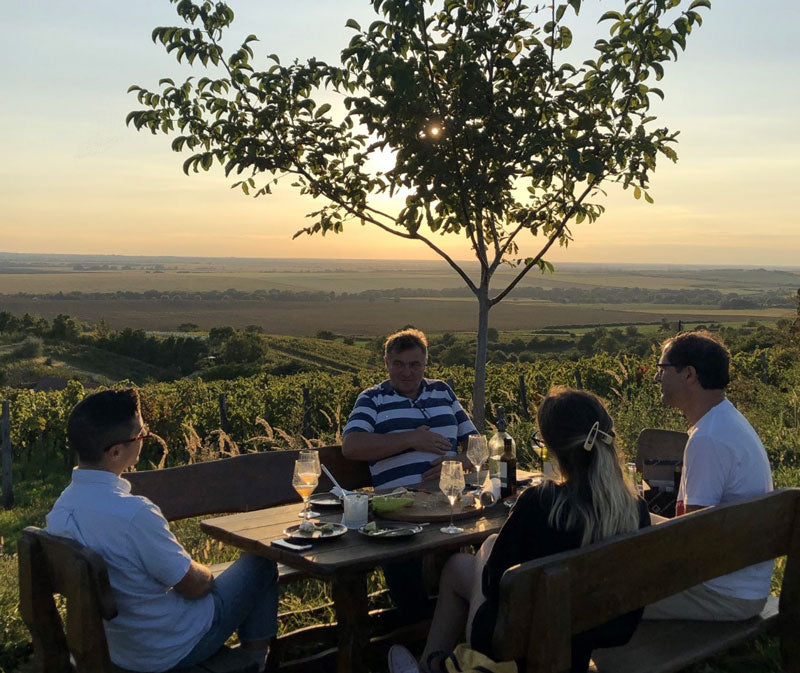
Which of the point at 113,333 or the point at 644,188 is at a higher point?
the point at 644,188

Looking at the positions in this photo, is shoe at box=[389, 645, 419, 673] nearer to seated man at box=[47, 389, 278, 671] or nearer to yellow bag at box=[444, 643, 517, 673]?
yellow bag at box=[444, 643, 517, 673]

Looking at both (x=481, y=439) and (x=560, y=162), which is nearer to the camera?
(x=481, y=439)

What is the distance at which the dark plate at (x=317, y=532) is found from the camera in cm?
325

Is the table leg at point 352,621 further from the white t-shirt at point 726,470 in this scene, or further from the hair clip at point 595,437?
the white t-shirt at point 726,470

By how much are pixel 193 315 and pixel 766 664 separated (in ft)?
333

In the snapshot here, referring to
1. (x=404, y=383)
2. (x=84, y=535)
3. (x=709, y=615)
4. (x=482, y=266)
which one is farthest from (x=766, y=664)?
(x=482, y=266)

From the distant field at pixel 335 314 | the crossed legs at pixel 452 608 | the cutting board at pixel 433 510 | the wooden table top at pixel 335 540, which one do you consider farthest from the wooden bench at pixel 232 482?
the distant field at pixel 335 314

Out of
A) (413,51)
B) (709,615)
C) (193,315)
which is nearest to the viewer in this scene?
(709,615)

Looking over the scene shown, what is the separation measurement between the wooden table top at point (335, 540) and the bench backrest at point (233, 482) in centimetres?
54

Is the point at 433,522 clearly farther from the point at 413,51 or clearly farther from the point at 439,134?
the point at 413,51

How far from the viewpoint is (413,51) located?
563cm

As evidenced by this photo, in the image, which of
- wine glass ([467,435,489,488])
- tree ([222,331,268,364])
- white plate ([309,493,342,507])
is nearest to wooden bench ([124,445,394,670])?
white plate ([309,493,342,507])

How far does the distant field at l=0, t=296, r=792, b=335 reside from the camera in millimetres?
85562

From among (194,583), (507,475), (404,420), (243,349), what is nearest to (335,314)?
(243,349)
